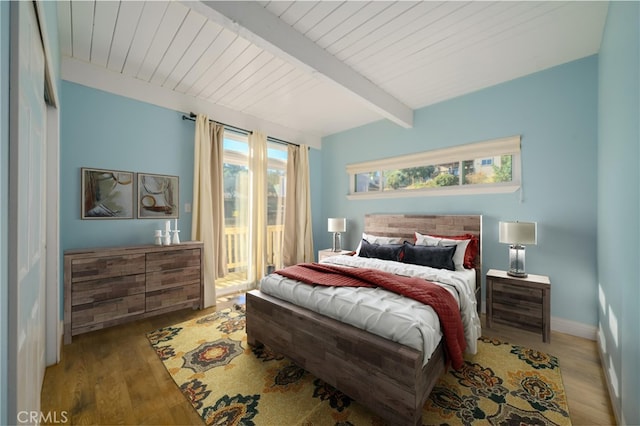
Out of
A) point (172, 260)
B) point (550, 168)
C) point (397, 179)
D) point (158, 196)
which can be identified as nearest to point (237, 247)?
point (172, 260)

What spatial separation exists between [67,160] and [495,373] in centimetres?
429

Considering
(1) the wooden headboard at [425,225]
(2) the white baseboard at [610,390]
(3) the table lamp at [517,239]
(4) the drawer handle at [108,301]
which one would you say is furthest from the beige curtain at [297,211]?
(2) the white baseboard at [610,390]

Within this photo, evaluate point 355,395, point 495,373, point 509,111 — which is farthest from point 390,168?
point 355,395

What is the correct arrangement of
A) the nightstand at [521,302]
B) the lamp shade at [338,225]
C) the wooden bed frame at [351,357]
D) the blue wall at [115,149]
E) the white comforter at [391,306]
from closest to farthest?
the wooden bed frame at [351,357]
the white comforter at [391,306]
the nightstand at [521,302]
the blue wall at [115,149]
the lamp shade at [338,225]

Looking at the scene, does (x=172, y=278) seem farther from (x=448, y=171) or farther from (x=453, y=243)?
(x=448, y=171)

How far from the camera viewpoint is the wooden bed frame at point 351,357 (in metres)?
1.43

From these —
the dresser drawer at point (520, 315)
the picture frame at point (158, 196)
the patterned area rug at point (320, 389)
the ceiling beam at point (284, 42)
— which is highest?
the ceiling beam at point (284, 42)

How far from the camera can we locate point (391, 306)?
5.77 ft

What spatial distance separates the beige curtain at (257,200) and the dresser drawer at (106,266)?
156 centimetres

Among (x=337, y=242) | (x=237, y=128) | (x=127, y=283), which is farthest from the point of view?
(x=337, y=242)

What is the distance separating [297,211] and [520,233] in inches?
124

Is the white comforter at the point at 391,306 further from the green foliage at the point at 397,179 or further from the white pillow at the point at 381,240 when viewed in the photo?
the green foliage at the point at 397,179

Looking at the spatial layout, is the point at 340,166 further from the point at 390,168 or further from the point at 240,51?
the point at 240,51

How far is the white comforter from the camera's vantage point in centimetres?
156
